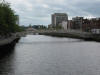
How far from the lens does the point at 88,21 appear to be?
128 m

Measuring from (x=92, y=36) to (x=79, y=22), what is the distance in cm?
5743

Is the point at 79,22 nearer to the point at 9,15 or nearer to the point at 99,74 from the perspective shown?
the point at 9,15

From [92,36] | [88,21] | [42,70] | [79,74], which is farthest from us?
[88,21]

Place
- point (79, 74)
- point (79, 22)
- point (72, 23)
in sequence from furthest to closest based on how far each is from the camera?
point (72, 23) < point (79, 22) < point (79, 74)

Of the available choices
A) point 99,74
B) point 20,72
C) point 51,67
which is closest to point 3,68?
point 20,72

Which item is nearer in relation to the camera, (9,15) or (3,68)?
(3,68)

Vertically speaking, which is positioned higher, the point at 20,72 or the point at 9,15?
the point at 9,15

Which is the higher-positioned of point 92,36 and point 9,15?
point 9,15

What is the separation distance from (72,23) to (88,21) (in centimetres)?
2422

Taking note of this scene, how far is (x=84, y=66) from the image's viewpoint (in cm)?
2356

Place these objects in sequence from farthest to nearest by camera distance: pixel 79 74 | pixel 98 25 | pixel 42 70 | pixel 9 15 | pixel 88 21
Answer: pixel 88 21 → pixel 98 25 → pixel 9 15 → pixel 42 70 → pixel 79 74

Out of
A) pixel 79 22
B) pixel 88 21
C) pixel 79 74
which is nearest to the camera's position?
pixel 79 74

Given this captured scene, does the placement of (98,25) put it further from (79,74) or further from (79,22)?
(79,74)

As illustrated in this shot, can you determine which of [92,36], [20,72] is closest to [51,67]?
[20,72]
